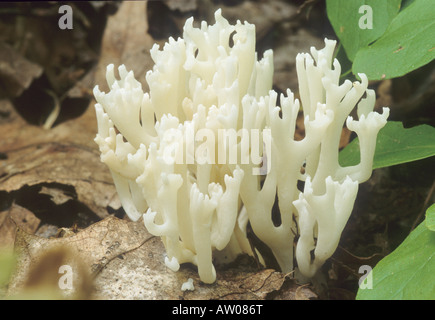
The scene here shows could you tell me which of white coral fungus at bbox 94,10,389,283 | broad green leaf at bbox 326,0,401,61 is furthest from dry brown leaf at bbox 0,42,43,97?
broad green leaf at bbox 326,0,401,61

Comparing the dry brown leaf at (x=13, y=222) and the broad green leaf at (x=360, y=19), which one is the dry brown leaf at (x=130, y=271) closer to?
the dry brown leaf at (x=13, y=222)

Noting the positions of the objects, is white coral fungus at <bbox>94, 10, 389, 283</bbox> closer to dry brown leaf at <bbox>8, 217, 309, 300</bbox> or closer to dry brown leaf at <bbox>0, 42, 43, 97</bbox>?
dry brown leaf at <bbox>8, 217, 309, 300</bbox>

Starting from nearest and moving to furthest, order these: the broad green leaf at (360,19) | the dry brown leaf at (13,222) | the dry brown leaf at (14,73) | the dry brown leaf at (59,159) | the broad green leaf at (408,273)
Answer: the broad green leaf at (408,273), the broad green leaf at (360,19), the dry brown leaf at (13,222), the dry brown leaf at (59,159), the dry brown leaf at (14,73)

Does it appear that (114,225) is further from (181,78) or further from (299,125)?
(299,125)

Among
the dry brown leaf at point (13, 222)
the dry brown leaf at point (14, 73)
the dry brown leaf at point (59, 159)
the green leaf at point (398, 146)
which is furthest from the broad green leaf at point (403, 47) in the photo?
the dry brown leaf at point (14, 73)

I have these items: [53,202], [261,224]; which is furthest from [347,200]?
[53,202]

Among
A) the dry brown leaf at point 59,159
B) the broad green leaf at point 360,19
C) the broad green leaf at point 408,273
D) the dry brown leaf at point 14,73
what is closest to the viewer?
the broad green leaf at point 408,273
